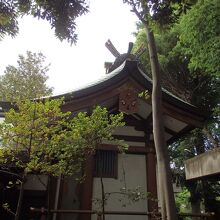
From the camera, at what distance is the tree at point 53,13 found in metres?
5.77

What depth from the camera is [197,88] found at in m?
18.8

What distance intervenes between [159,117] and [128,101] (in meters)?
5.05

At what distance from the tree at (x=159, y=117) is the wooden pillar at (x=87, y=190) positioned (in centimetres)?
492

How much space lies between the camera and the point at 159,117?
4.32 metres

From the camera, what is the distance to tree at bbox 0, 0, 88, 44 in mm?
5771

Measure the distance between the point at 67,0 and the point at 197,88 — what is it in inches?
572

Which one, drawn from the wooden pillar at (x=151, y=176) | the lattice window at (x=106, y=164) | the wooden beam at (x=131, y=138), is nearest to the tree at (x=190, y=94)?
the wooden beam at (x=131, y=138)

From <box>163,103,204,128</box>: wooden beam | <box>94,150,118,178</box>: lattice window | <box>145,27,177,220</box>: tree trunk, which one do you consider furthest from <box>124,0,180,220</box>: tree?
<box>94,150,118,178</box>: lattice window

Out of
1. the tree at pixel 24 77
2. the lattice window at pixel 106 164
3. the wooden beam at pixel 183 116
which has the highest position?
the tree at pixel 24 77

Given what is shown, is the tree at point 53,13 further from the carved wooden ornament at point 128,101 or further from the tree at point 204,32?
the tree at point 204,32

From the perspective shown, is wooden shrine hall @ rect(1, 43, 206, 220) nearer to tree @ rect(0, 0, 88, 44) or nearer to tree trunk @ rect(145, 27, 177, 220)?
tree @ rect(0, 0, 88, 44)

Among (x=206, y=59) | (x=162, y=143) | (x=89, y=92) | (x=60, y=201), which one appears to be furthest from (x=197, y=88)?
(x=162, y=143)

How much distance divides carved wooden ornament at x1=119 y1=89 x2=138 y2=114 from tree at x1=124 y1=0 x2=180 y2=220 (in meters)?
4.26

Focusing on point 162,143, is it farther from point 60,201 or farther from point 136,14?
point 60,201
